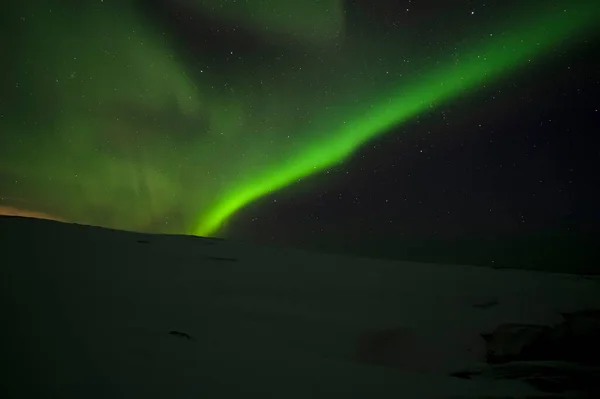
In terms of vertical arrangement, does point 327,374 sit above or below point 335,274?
below

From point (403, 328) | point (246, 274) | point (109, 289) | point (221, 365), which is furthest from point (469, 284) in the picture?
point (109, 289)

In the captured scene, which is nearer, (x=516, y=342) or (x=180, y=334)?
(x=180, y=334)

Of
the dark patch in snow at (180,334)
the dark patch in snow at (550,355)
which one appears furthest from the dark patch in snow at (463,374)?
the dark patch in snow at (180,334)

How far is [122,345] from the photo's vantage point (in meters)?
2.50

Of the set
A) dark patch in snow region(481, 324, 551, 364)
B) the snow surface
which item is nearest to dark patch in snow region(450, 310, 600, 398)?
dark patch in snow region(481, 324, 551, 364)

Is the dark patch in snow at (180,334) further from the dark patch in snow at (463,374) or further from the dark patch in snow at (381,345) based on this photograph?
the dark patch in snow at (463,374)

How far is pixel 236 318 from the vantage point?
3307 millimetres

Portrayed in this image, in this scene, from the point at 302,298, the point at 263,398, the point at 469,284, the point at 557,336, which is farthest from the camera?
the point at 469,284

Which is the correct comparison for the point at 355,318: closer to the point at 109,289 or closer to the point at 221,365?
the point at 221,365

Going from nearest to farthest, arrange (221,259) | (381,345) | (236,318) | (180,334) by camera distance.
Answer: (180,334)
(381,345)
(236,318)
(221,259)

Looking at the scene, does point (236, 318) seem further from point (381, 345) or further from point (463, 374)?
point (463, 374)

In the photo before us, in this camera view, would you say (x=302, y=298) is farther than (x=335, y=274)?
No

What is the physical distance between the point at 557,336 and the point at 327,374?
6.87 ft

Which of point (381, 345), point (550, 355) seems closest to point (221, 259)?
point (381, 345)
